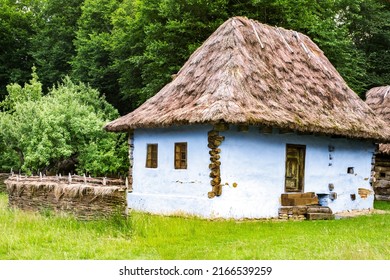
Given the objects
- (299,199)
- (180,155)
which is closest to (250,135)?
(180,155)

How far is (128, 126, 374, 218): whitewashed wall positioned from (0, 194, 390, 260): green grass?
0.74m

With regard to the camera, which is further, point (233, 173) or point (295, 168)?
point (295, 168)

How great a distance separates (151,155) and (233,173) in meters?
3.32

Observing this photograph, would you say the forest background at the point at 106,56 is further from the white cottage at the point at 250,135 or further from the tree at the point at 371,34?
the white cottage at the point at 250,135

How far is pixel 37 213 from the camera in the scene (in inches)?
595

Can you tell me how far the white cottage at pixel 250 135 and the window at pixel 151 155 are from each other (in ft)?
0.10

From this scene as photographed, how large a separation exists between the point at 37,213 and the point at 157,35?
1393 centimetres

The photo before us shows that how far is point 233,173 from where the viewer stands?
15.0 metres

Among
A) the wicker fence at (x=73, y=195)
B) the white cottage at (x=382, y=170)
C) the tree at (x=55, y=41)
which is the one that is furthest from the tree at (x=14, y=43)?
the white cottage at (x=382, y=170)

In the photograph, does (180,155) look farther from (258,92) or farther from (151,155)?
(258,92)

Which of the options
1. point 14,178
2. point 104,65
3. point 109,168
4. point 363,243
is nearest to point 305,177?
point 363,243

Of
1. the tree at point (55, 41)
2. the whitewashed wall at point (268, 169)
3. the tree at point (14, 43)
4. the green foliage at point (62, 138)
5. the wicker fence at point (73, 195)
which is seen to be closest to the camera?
the wicker fence at point (73, 195)

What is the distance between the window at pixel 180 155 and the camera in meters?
15.9

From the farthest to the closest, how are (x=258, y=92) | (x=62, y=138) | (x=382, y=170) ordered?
(x=382, y=170)
(x=62, y=138)
(x=258, y=92)
